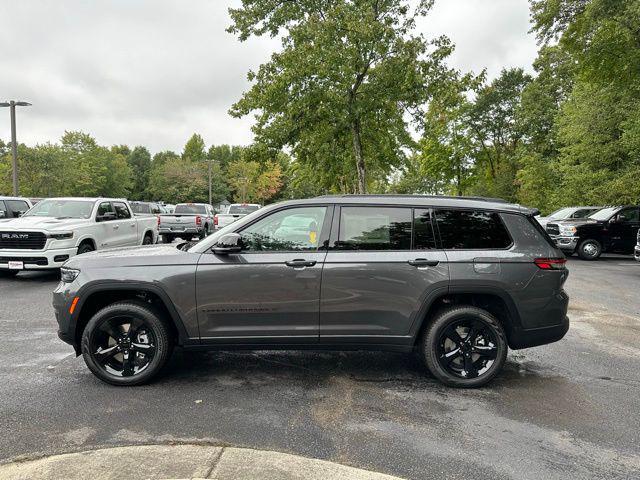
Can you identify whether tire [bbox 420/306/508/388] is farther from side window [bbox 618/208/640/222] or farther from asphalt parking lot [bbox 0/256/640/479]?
side window [bbox 618/208/640/222]

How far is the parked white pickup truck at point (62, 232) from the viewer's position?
30.5ft

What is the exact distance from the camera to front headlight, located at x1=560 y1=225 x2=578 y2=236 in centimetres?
1477

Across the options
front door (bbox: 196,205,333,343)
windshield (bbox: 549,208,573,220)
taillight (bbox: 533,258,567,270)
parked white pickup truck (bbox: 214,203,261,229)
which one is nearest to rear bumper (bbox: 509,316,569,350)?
taillight (bbox: 533,258,567,270)

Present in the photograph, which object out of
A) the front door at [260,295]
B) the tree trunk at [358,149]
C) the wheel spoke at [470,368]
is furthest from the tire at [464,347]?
the tree trunk at [358,149]

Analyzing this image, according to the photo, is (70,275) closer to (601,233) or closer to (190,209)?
(601,233)

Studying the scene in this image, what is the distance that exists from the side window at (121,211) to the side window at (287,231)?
28.3 ft

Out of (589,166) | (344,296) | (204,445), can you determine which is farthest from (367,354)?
(589,166)

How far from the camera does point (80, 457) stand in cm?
296

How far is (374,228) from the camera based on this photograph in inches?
169

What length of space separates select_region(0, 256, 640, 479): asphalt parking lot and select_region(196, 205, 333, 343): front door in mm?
508

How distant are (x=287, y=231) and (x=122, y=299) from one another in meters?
1.67

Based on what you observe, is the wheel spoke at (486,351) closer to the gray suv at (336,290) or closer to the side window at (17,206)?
the gray suv at (336,290)

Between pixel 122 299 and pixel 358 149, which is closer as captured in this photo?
pixel 122 299

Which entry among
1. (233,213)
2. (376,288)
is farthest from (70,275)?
(233,213)
